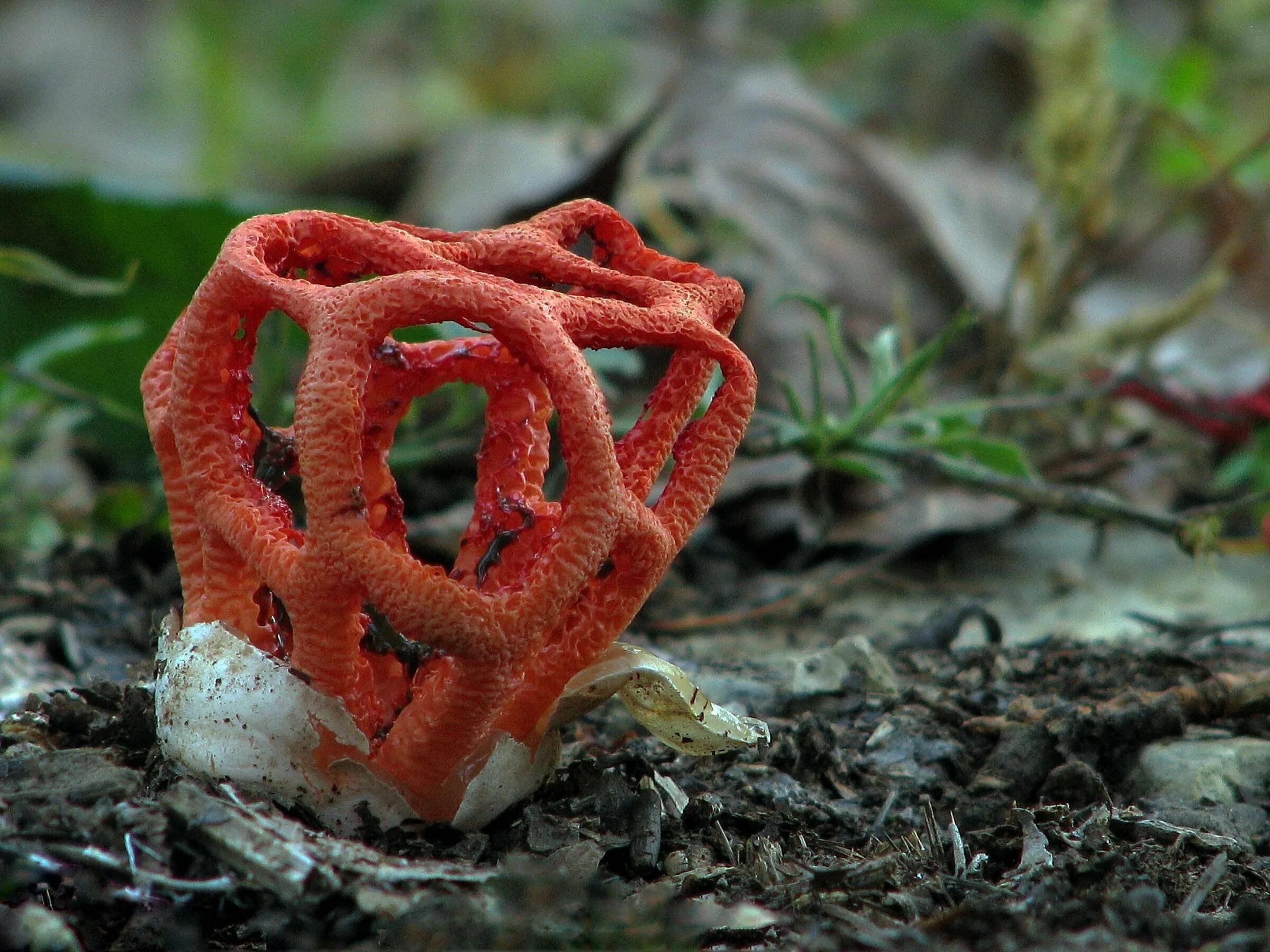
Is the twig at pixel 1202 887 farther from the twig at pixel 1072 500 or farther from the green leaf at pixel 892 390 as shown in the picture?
the green leaf at pixel 892 390

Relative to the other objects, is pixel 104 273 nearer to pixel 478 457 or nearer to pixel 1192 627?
pixel 478 457

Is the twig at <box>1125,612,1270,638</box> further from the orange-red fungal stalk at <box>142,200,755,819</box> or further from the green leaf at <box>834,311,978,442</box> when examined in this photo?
the orange-red fungal stalk at <box>142,200,755,819</box>

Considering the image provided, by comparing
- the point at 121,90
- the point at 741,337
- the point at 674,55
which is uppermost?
the point at 674,55

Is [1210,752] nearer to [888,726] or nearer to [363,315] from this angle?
[888,726]

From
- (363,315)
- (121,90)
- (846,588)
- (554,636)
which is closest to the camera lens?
(363,315)

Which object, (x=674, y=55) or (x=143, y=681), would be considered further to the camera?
(x=674, y=55)

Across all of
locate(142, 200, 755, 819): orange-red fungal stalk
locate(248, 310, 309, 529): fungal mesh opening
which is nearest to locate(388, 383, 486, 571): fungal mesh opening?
locate(248, 310, 309, 529): fungal mesh opening

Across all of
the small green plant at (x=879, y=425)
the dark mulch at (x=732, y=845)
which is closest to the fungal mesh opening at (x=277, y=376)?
the dark mulch at (x=732, y=845)

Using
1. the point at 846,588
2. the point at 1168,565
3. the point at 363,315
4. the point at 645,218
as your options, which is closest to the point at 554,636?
the point at 363,315

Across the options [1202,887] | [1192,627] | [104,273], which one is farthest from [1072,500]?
[104,273]
